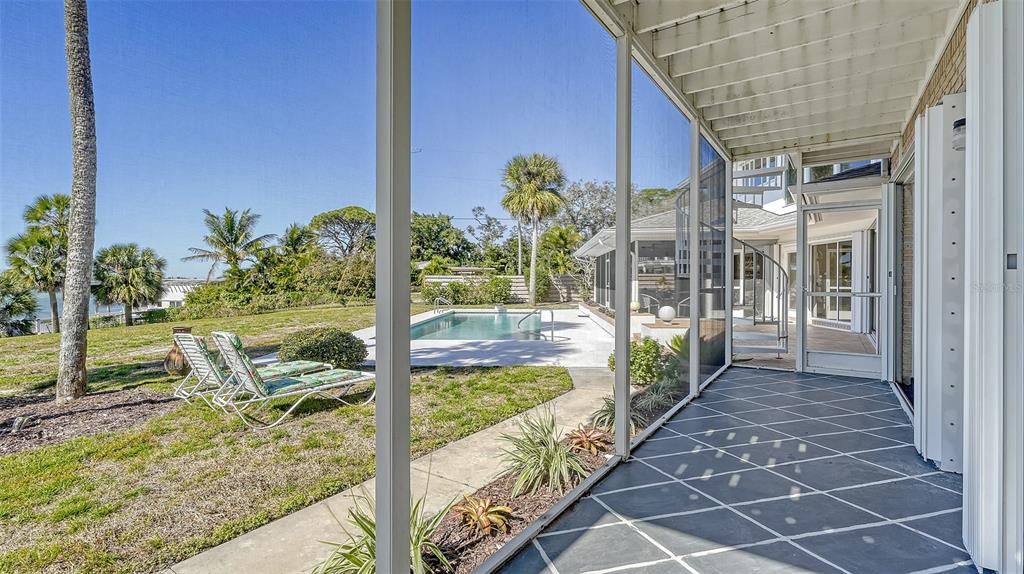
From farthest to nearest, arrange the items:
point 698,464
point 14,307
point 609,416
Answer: point 609,416 < point 698,464 < point 14,307

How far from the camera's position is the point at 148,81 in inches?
43.6

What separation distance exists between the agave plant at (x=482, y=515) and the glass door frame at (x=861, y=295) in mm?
4762

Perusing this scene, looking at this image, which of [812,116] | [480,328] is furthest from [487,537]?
[812,116]

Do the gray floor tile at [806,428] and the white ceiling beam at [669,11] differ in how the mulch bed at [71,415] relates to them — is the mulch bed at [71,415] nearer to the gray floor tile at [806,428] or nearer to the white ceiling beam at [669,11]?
the white ceiling beam at [669,11]

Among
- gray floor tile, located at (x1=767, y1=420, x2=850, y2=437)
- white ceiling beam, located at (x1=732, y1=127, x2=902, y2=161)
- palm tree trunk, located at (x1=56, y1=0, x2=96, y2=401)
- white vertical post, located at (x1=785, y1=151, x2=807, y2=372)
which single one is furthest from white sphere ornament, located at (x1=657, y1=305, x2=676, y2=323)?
palm tree trunk, located at (x1=56, y1=0, x2=96, y2=401)

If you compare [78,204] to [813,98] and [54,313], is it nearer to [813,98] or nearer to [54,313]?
[54,313]

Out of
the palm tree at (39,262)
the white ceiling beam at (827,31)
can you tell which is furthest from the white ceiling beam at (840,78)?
the palm tree at (39,262)

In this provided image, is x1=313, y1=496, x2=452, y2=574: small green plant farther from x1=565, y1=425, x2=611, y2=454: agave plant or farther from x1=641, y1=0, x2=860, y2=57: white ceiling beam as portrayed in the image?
x1=641, y1=0, x2=860, y2=57: white ceiling beam

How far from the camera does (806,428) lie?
3.58m

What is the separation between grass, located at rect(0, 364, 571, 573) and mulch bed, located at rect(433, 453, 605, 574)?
48cm

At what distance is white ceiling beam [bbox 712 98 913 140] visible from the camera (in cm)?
423

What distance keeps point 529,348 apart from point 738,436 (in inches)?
71.8

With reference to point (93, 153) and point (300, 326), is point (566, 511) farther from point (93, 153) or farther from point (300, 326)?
point (93, 153)

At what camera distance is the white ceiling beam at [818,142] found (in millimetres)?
Answer: 4941
